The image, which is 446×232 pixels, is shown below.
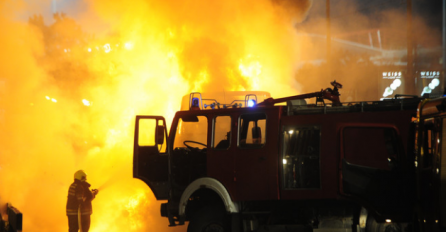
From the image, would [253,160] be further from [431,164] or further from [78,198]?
[78,198]

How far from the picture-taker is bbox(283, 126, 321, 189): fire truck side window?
7176mm

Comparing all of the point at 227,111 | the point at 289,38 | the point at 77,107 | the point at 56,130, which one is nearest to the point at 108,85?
the point at 77,107

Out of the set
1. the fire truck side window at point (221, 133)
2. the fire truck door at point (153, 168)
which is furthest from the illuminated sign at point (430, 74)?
the fire truck door at point (153, 168)

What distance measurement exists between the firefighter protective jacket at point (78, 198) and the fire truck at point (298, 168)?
1680mm

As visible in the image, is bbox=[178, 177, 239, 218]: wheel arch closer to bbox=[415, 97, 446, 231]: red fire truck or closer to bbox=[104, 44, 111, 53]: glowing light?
bbox=[415, 97, 446, 231]: red fire truck

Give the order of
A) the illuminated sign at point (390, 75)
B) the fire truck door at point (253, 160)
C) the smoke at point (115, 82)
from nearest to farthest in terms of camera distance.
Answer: the fire truck door at point (253, 160) < the smoke at point (115, 82) < the illuminated sign at point (390, 75)

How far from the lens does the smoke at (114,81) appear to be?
13773 millimetres

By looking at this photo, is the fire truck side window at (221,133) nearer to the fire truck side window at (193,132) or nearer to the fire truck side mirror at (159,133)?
the fire truck side mirror at (159,133)

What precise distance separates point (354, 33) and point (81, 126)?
18.3 metres

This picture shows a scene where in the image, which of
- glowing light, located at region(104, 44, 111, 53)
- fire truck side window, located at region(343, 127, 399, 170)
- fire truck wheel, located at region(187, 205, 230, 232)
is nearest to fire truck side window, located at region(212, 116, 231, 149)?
fire truck wheel, located at region(187, 205, 230, 232)

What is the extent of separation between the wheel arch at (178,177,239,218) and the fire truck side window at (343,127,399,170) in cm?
188

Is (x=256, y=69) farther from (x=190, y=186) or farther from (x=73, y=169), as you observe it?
(x=190, y=186)

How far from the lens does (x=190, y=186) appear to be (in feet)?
25.9

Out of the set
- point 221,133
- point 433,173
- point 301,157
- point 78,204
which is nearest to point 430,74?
point 221,133
